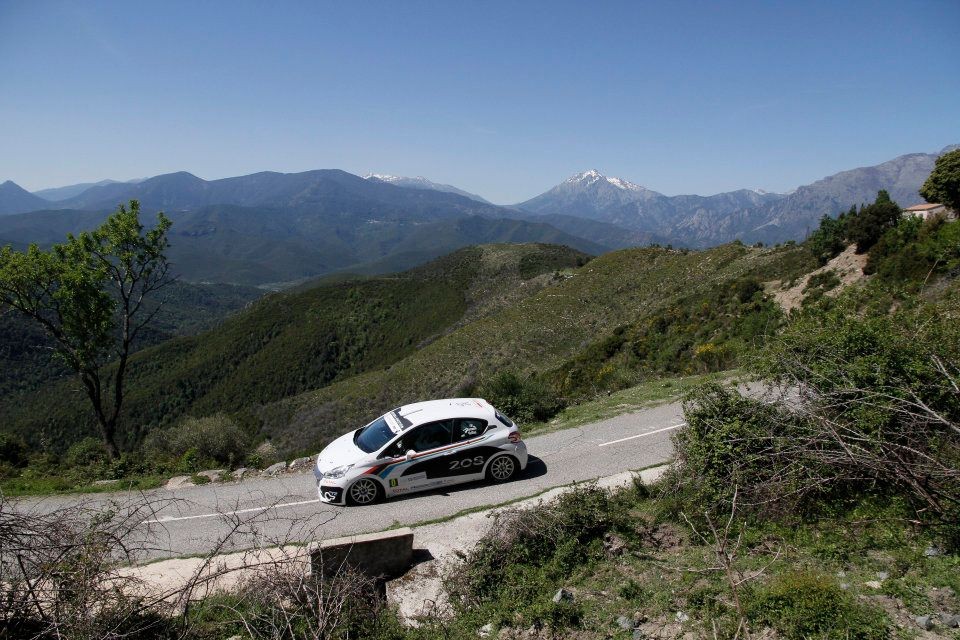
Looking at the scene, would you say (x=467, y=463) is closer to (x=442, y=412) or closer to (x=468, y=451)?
(x=468, y=451)

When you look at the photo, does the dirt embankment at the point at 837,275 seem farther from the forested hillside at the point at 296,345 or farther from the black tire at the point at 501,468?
the forested hillside at the point at 296,345

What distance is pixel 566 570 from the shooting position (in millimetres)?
5969

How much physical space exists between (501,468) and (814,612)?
566cm

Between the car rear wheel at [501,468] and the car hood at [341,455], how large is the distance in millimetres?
2221

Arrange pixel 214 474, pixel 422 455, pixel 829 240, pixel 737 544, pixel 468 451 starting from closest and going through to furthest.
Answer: pixel 737 544, pixel 422 455, pixel 468 451, pixel 214 474, pixel 829 240

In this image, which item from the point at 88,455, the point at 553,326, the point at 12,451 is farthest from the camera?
the point at 553,326

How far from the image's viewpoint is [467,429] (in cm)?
906

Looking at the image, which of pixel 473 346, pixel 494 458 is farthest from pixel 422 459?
pixel 473 346

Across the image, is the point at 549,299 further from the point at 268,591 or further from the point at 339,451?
the point at 268,591

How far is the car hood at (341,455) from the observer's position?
8766 mm

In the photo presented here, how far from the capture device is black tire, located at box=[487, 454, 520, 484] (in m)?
9.16

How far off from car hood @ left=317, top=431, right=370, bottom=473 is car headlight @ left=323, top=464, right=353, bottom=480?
0.07 m

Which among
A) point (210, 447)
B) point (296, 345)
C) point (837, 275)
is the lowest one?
point (296, 345)

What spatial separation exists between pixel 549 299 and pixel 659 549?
124ft
